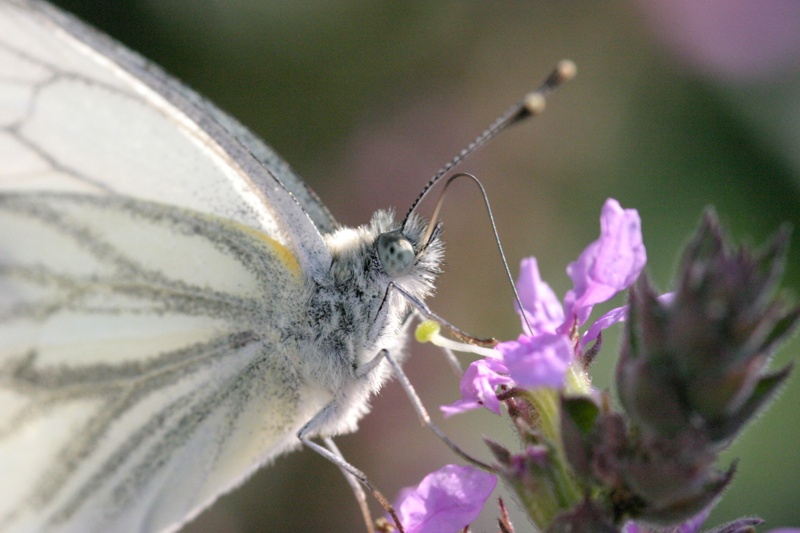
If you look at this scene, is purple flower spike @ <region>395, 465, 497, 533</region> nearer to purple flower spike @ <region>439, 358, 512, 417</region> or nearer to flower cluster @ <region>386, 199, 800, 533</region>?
flower cluster @ <region>386, 199, 800, 533</region>

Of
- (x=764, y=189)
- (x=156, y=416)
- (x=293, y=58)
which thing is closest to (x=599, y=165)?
(x=764, y=189)

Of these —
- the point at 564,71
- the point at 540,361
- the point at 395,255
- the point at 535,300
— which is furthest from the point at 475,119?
the point at 540,361

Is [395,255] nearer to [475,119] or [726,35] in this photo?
[475,119]

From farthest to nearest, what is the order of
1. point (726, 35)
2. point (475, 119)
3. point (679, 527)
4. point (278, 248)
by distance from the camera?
1. point (475, 119)
2. point (726, 35)
3. point (278, 248)
4. point (679, 527)

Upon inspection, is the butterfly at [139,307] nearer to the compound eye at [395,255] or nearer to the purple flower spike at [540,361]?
the compound eye at [395,255]

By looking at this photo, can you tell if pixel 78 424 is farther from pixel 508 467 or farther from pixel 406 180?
pixel 406 180

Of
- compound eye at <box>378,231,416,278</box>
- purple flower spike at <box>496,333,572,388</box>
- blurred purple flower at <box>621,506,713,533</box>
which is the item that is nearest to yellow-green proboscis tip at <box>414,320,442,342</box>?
compound eye at <box>378,231,416,278</box>

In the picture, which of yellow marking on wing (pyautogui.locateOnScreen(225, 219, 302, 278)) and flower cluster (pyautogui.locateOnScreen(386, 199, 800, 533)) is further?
yellow marking on wing (pyautogui.locateOnScreen(225, 219, 302, 278))
